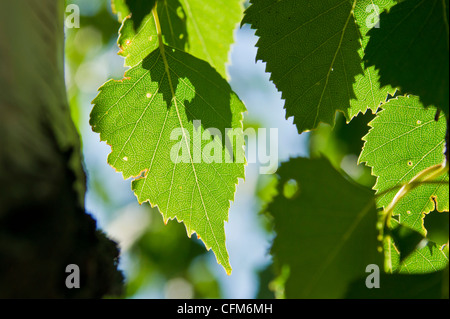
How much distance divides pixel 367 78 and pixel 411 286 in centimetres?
49

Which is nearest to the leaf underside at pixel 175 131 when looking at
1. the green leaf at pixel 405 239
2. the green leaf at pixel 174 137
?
the green leaf at pixel 174 137

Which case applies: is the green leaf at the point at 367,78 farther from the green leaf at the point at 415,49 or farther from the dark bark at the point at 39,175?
the dark bark at the point at 39,175

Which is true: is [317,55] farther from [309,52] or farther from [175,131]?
[175,131]

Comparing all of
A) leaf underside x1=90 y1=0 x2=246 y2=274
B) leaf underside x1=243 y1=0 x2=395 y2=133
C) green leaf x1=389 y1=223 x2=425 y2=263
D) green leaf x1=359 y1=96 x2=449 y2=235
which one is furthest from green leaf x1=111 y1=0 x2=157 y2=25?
green leaf x1=389 y1=223 x2=425 y2=263

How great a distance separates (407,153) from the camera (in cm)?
112

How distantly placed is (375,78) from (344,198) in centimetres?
30

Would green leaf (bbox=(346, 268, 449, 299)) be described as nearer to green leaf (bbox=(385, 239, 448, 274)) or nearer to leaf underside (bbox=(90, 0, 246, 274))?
green leaf (bbox=(385, 239, 448, 274))

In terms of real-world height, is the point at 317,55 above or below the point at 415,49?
above

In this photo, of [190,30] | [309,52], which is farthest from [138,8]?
[309,52]

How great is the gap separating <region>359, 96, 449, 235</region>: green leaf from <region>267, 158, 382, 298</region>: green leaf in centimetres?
9

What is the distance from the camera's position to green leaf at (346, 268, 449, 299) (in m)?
0.90

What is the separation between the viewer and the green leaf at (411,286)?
0.90 metres

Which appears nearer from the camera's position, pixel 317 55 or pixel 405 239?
pixel 405 239
